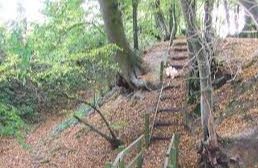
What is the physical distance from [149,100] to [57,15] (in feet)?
10.5

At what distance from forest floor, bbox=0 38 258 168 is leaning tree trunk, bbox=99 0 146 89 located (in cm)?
34

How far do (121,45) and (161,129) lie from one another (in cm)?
285

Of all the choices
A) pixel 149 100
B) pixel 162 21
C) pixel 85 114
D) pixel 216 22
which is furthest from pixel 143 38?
pixel 216 22

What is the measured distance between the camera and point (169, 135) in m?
10.8

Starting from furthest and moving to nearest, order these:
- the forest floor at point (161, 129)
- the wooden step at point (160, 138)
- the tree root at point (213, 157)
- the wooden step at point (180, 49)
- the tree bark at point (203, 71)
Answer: the wooden step at point (180, 49)
the wooden step at point (160, 138)
the forest floor at point (161, 129)
the tree bark at point (203, 71)
the tree root at point (213, 157)

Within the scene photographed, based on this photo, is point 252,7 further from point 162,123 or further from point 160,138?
point 162,123

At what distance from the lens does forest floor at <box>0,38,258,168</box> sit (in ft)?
30.2

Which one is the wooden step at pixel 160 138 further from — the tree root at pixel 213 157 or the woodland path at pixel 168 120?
the tree root at pixel 213 157

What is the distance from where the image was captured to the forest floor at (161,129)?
922cm

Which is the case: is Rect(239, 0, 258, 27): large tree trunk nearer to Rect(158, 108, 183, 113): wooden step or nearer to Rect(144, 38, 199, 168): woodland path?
Rect(144, 38, 199, 168): woodland path

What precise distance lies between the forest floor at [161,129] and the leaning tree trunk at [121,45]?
34cm

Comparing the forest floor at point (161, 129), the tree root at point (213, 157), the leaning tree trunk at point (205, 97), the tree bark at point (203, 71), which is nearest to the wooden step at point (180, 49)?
the forest floor at point (161, 129)

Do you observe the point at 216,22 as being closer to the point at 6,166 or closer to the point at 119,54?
the point at 119,54

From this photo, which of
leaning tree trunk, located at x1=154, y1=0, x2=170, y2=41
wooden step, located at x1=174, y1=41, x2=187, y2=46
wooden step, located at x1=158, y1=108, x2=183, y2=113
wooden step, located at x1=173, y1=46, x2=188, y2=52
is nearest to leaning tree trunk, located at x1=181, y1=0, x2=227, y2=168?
A: wooden step, located at x1=158, y1=108, x2=183, y2=113
